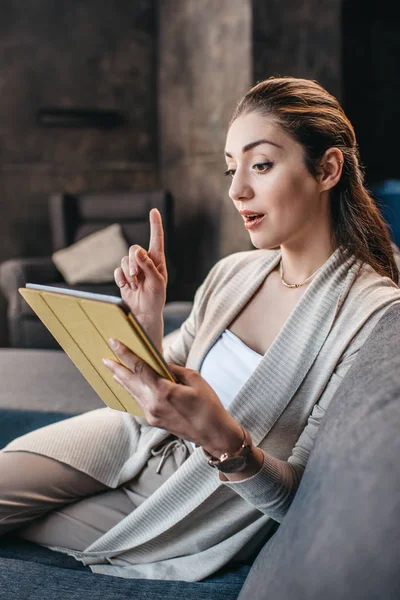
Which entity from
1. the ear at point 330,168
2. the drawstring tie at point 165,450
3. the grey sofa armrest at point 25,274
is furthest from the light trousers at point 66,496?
the grey sofa armrest at point 25,274

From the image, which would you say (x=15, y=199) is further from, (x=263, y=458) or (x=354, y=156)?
(x=263, y=458)

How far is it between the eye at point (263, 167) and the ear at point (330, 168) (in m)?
0.11

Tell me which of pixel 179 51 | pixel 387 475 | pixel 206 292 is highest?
pixel 179 51

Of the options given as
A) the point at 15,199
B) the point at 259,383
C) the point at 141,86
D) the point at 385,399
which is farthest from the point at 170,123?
the point at 385,399

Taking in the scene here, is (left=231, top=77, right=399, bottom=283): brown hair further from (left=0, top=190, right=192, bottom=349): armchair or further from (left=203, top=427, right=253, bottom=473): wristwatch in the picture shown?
(left=0, top=190, right=192, bottom=349): armchair

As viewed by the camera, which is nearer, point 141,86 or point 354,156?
point 354,156

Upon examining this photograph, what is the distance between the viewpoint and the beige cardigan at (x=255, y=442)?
113 centimetres

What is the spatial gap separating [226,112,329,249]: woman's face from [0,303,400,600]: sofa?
0.92 ft

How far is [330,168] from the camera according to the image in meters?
1.27

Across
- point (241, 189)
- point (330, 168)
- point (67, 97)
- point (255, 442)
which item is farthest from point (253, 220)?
point (67, 97)

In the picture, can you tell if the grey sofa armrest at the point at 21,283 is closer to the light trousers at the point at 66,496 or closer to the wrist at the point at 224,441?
the light trousers at the point at 66,496

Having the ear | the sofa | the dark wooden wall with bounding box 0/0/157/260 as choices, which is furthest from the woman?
the dark wooden wall with bounding box 0/0/157/260

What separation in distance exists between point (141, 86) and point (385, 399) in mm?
5062

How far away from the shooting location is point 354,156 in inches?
52.1
